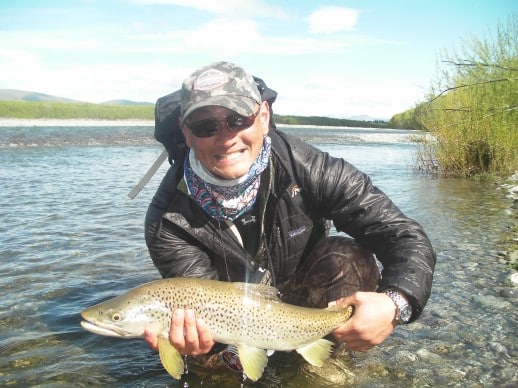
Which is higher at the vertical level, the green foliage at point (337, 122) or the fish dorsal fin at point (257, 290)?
the green foliage at point (337, 122)

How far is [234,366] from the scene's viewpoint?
359 centimetres

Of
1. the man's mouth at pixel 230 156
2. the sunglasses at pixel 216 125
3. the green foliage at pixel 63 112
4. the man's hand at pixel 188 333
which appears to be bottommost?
the man's hand at pixel 188 333

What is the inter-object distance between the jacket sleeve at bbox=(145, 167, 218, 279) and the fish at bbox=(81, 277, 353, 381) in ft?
1.20

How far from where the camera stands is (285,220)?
3.50m

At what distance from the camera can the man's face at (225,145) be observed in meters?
3.11

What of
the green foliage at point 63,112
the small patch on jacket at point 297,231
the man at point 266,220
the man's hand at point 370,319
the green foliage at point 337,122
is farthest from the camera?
the green foliage at point 337,122

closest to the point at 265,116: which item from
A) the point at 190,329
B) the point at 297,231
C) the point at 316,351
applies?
the point at 297,231

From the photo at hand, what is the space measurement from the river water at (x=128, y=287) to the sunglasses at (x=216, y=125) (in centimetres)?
174

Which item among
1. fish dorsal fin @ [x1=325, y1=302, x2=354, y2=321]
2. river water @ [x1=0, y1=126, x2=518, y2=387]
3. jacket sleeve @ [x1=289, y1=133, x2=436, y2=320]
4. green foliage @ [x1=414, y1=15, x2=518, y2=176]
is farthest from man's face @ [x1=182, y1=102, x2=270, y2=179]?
green foliage @ [x1=414, y1=15, x2=518, y2=176]

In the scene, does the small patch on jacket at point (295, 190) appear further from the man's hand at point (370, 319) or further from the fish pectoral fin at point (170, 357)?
the fish pectoral fin at point (170, 357)

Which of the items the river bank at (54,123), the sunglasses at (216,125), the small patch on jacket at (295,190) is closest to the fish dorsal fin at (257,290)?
the small patch on jacket at (295,190)

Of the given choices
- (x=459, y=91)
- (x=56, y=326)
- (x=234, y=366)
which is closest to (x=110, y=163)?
(x=459, y=91)

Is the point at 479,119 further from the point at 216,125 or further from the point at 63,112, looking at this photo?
the point at 63,112

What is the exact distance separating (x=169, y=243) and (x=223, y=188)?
1.82 ft
